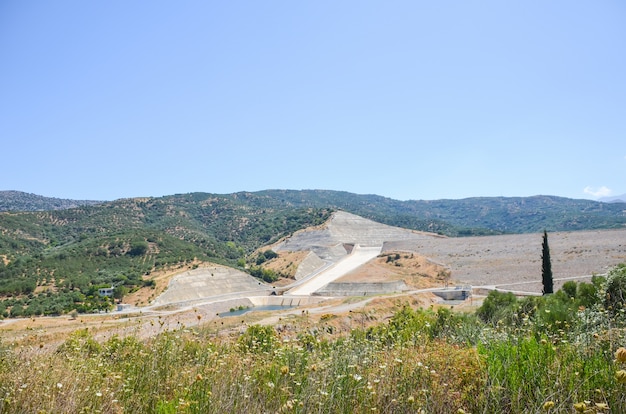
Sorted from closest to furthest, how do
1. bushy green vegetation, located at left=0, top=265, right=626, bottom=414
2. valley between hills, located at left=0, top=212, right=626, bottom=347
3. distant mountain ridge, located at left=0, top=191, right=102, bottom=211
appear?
1. bushy green vegetation, located at left=0, top=265, right=626, bottom=414
2. valley between hills, located at left=0, top=212, right=626, bottom=347
3. distant mountain ridge, located at left=0, top=191, right=102, bottom=211

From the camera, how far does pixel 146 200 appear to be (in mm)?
139375

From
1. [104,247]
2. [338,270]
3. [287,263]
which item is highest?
[104,247]

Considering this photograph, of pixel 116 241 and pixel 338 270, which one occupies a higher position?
pixel 116 241

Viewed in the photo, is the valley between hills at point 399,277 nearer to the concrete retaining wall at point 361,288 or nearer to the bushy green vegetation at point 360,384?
the concrete retaining wall at point 361,288

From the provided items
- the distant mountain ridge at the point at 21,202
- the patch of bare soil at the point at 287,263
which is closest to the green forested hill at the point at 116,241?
the patch of bare soil at the point at 287,263

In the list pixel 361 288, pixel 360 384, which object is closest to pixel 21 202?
pixel 361 288

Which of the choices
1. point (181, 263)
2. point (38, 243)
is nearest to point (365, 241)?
point (181, 263)

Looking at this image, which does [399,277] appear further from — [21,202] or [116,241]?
[21,202]

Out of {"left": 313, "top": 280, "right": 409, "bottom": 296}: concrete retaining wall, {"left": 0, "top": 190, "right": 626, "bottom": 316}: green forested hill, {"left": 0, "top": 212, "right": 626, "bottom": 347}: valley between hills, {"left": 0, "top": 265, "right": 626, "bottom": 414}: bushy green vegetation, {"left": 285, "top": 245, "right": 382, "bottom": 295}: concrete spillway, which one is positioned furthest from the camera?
{"left": 285, "top": 245, "right": 382, "bottom": 295}: concrete spillway

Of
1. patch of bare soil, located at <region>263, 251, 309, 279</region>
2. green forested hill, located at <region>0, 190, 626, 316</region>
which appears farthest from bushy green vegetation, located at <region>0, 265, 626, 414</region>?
patch of bare soil, located at <region>263, 251, 309, 279</region>

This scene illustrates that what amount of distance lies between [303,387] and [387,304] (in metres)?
36.7

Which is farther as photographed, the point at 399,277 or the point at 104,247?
the point at 104,247

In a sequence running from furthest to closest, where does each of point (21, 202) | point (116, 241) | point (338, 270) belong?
point (21, 202)
point (338, 270)
point (116, 241)

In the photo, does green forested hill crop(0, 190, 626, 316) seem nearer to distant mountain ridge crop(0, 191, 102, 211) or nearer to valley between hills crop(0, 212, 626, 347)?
valley between hills crop(0, 212, 626, 347)
